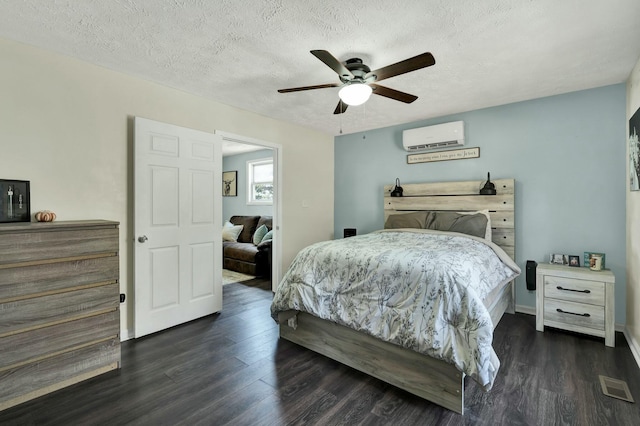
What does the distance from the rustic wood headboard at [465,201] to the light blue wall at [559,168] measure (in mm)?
102

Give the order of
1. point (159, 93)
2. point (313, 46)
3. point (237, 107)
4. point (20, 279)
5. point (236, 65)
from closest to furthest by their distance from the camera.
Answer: point (20, 279), point (313, 46), point (236, 65), point (159, 93), point (237, 107)

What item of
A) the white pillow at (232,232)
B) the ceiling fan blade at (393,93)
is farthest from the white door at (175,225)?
the white pillow at (232,232)

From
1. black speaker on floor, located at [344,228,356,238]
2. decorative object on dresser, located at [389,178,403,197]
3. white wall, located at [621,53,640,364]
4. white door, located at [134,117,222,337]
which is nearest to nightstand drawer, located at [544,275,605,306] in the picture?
white wall, located at [621,53,640,364]

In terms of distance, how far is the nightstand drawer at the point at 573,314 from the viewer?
8.67ft

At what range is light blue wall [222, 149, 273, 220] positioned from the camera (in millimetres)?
6477

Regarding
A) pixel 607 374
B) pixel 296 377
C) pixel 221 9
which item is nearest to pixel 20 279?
pixel 296 377

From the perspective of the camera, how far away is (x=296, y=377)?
2150 millimetres

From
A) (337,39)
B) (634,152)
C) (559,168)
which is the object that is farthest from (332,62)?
(559,168)

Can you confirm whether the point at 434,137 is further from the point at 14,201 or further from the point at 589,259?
the point at 14,201

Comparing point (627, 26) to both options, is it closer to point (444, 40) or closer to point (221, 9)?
point (444, 40)

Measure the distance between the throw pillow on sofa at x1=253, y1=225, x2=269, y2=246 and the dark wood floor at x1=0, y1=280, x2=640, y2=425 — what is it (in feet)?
9.48

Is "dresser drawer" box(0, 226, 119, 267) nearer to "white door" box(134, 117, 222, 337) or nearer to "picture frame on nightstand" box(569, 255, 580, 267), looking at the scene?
"white door" box(134, 117, 222, 337)

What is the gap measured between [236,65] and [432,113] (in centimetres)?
247

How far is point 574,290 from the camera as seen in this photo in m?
2.75
